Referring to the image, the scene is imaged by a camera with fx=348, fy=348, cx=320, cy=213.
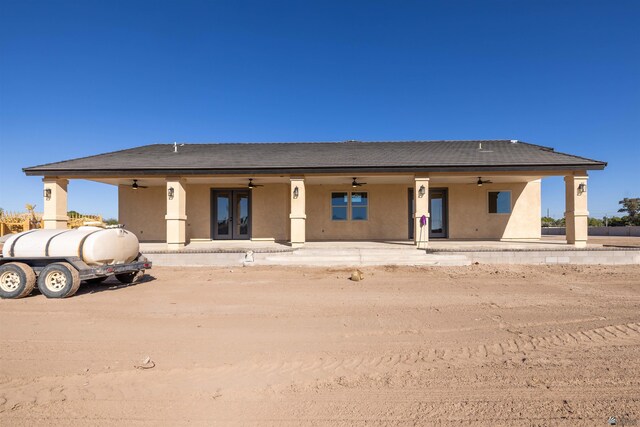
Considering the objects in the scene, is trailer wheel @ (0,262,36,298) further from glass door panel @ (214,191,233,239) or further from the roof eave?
glass door panel @ (214,191,233,239)

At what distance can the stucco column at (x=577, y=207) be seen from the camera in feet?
39.3

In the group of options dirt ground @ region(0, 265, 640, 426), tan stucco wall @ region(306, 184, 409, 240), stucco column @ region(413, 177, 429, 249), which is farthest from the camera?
tan stucco wall @ region(306, 184, 409, 240)

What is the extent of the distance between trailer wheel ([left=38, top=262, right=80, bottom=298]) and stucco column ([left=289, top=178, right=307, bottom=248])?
682cm

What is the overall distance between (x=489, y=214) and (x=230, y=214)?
12.0 metres

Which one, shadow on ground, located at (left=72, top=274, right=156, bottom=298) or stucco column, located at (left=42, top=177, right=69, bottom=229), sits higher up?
stucco column, located at (left=42, top=177, right=69, bottom=229)

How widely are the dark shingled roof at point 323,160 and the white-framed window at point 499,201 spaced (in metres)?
2.01

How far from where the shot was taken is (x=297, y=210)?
12.6m

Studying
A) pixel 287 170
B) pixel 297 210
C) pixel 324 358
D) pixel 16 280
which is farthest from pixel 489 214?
pixel 16 280

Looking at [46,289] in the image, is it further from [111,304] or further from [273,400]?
[273,400]

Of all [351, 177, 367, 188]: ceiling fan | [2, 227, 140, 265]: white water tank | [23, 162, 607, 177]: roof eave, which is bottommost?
[2, 227, 140, 265]: white water tank

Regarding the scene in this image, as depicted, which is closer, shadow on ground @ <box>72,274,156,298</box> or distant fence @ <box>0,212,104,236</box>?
shadow on ground @ <box>72,274,156,298</box>

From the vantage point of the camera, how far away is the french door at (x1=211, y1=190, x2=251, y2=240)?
16.0 meters

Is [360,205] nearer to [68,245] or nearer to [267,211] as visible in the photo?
[267,211]

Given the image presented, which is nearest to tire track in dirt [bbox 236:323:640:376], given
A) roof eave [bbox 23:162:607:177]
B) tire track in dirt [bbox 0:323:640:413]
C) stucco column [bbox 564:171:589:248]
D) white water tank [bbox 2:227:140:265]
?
tire track in dirt [bbox 0:323:640:413]
